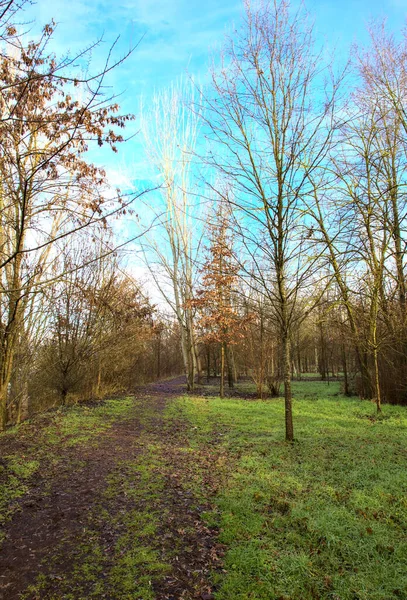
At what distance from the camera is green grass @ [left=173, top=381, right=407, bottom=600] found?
8.41 feet

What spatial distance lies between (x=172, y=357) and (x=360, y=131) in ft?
77.8

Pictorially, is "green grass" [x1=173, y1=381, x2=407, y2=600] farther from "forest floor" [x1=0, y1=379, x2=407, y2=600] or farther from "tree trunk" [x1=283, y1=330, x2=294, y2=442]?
"tree trunk" [x1=283, y1=330, x2=294, y2=442]

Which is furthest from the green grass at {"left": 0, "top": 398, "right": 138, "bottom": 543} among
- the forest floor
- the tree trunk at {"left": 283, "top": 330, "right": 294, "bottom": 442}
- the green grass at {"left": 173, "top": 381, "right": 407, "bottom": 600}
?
the tree trunk at {"left": 283, "top": 330, "right": 294, "bottom": 442}

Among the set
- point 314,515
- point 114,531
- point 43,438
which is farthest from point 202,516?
point 43,438

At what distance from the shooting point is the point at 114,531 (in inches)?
131

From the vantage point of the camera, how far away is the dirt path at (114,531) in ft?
8.53

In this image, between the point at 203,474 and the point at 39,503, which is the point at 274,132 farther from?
the point at 39,503

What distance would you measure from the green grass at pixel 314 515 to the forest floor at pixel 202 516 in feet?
0.05

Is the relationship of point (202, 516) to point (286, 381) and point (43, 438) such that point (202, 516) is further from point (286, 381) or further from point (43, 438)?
point (43, 438)

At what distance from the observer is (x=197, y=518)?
11.9ft

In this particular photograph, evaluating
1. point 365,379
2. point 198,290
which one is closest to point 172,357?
point 198,290

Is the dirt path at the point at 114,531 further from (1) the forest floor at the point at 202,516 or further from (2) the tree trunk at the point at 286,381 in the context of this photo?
(2) the tree trunk at the point at 286,381

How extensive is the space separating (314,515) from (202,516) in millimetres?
1145

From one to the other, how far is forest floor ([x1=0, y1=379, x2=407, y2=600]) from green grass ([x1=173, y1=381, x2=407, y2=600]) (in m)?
0.01
